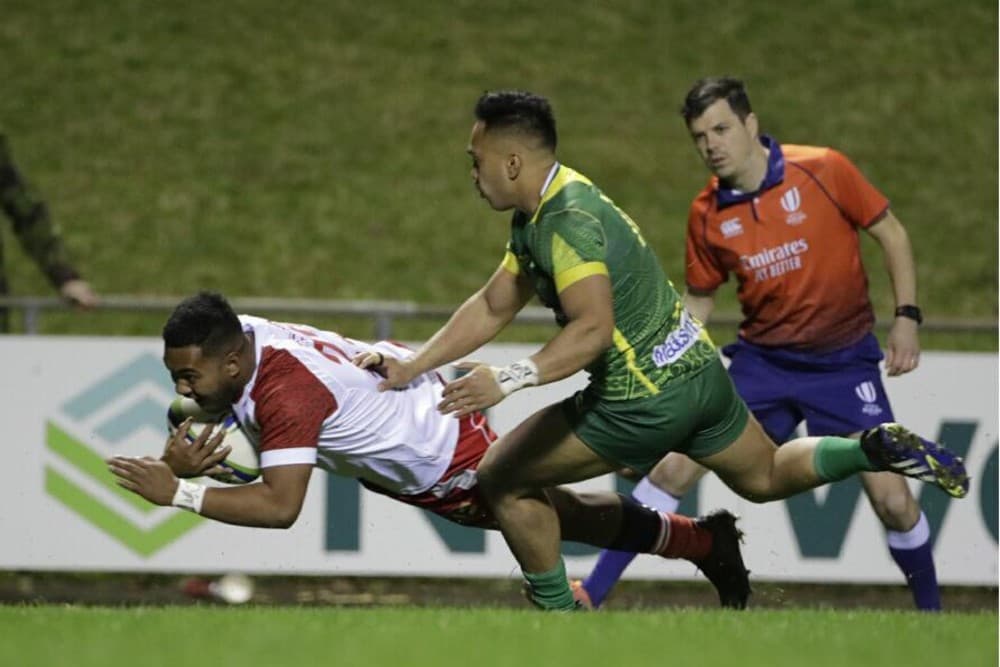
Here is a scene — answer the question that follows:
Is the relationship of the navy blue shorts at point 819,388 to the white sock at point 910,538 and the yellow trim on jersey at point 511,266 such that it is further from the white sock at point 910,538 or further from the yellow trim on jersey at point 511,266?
the yellow trim on jersey at point 511,266

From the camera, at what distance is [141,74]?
2231cm

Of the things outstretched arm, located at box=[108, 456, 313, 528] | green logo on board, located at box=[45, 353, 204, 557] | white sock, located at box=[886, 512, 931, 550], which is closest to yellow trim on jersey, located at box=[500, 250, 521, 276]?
outstretched arm, located at box=[108, 456, 313, 528]

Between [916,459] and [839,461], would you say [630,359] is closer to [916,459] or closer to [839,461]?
[839,461]

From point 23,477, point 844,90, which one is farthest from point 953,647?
point 844,90

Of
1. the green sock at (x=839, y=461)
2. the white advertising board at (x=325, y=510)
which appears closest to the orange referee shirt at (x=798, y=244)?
the green sock at (x=839, y=461)

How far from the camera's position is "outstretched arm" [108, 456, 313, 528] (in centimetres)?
651

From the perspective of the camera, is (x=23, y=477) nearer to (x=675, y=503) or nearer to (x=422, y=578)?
(x=422, y=578)

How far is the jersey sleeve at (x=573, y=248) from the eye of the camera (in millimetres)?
6379

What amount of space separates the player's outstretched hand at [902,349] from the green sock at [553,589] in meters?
1.84

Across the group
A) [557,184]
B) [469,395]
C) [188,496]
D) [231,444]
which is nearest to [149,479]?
[188,496]

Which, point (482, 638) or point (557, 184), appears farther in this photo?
point (557, 184)

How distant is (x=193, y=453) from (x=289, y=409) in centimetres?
41

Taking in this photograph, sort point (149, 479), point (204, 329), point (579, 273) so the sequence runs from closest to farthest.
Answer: point (579, 273) < point (149, 479) < point (204, 329)

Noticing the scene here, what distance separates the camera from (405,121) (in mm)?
21578
